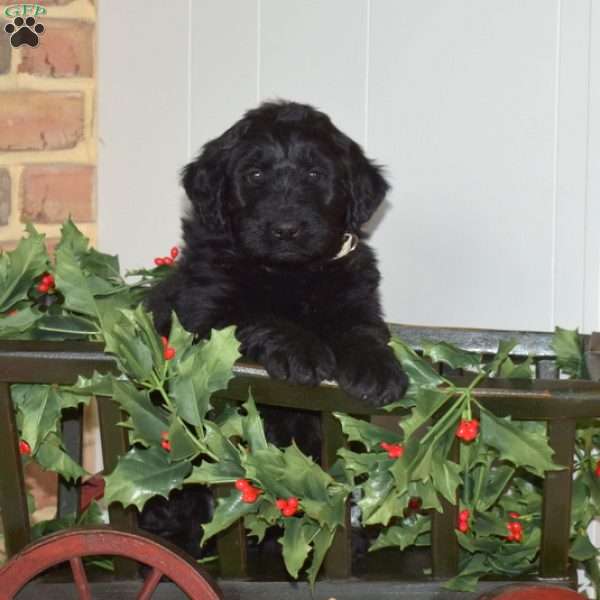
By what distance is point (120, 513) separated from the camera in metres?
1.64

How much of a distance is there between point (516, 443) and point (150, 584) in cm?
52

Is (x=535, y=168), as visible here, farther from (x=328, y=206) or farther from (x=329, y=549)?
(x=329, y=549)

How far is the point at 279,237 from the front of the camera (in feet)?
6.29

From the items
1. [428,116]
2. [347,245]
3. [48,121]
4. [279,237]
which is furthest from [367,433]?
[48,121]

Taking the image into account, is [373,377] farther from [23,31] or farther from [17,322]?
[23,31]

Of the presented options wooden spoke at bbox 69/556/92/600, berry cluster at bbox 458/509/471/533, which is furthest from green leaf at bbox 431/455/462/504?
wooden spoke at bbox 69/556/92/600

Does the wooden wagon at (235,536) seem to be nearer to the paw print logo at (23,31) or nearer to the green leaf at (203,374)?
the green leaf at (203,374)

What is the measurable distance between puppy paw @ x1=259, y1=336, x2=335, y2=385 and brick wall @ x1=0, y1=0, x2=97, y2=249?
50.0 inches

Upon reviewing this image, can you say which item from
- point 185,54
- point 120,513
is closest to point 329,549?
point 120,513

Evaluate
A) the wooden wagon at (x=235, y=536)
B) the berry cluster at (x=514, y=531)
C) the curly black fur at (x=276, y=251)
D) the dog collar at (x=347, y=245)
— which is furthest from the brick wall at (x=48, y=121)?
the berry cluster at (x=514, y=531)

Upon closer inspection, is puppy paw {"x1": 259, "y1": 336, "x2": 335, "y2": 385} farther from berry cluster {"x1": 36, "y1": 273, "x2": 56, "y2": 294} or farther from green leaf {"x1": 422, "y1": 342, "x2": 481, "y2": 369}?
berry cluster {"x1": 36, "y1": 273, "x2": 56, "y2": 294}

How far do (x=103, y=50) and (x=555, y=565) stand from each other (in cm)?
188

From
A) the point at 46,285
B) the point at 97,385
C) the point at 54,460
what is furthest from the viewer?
the point at 46,285

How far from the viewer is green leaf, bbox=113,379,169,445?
1.52 metres
